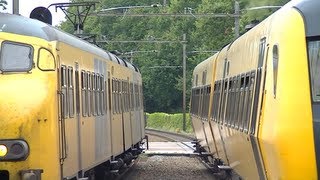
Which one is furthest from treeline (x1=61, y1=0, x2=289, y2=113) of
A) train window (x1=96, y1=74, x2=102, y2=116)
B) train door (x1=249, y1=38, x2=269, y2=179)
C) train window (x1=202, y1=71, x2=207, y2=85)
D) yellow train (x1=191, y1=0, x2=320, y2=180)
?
train door (x1=249, y1=38, x2=269, y2=179)

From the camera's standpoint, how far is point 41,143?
8.41m

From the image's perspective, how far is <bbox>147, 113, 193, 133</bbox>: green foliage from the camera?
57.0 metres

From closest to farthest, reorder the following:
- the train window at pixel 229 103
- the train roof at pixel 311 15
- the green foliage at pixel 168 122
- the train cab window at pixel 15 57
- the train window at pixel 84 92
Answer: the train roof at pixel 311 15 → the train cab window at pixel 15 57 → the train window at pixel 84 92 → the train window at pixel 229 103 → the green foliage at pixel 168 122

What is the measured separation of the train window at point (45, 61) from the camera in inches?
339

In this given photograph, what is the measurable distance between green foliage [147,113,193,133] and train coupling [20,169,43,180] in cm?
4546

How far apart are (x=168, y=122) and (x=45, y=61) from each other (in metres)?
51.9

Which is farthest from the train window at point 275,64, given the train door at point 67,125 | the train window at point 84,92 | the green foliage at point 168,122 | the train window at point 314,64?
the green foliage at point 168,122

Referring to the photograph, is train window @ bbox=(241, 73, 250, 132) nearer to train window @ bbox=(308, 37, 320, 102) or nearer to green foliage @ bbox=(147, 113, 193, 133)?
train window @ bbox=(308, 37, 320, 102)

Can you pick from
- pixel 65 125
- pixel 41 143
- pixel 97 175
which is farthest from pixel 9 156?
pixel 97 175

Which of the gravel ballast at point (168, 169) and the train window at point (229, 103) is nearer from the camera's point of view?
the train window at point (229, 103)

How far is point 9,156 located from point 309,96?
365 cm

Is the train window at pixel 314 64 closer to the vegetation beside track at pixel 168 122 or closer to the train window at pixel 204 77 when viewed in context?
the train window at pixel 204 77

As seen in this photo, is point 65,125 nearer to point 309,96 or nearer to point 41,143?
point 41,143

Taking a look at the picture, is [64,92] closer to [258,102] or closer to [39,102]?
[39,102]
